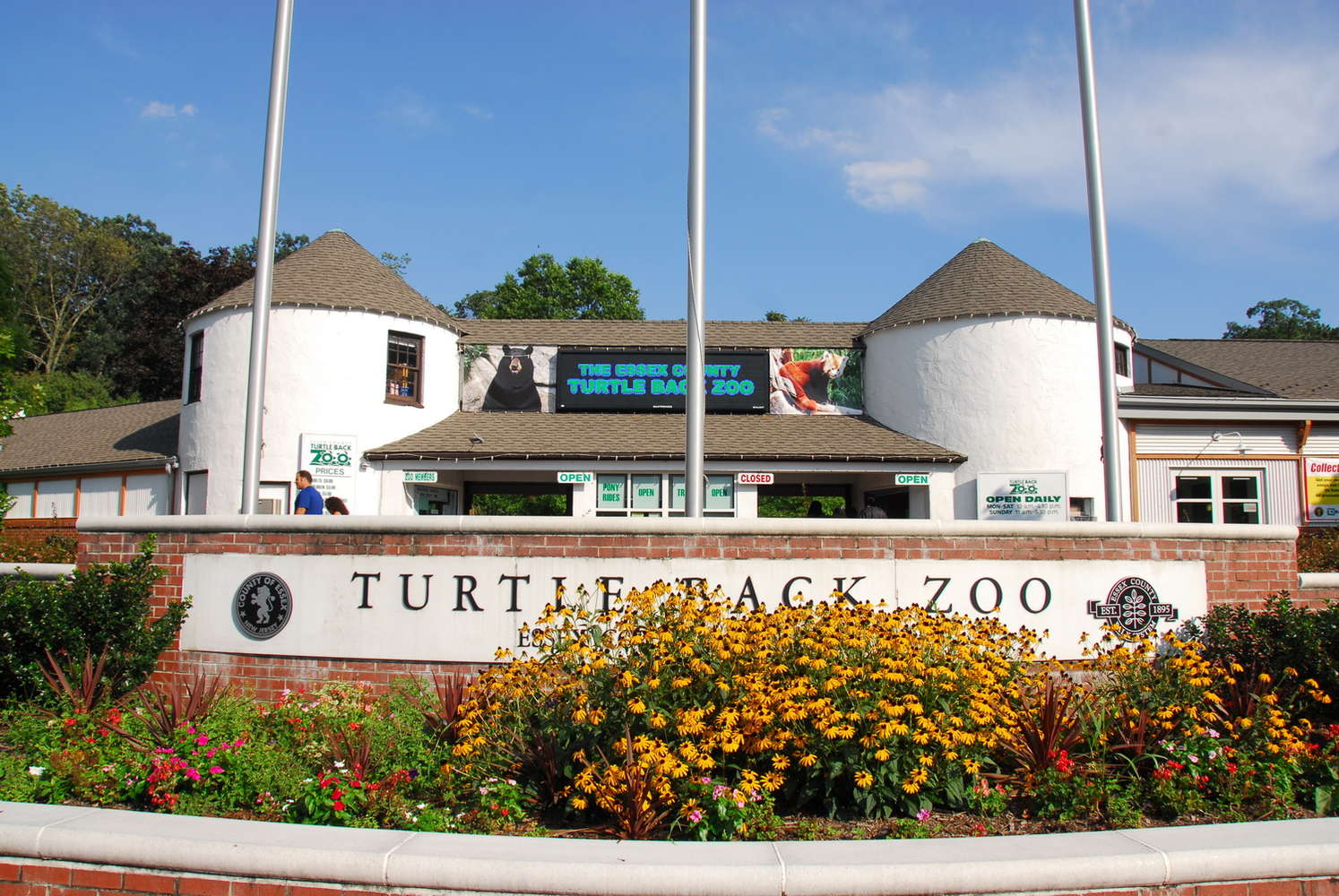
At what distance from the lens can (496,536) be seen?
8.46 m

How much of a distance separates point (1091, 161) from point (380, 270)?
50.6 feet

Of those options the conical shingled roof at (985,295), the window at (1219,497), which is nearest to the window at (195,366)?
the conical shingled roof at (985,295)

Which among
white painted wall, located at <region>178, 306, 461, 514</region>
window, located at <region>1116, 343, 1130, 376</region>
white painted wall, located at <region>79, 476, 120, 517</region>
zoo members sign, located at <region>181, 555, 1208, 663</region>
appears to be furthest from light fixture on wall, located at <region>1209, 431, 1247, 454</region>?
white painted wall, located at <region>79, 476, 120, 517</region>

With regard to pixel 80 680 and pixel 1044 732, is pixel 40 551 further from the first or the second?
pixel 1044 732

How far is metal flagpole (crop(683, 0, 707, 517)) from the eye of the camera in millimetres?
9852

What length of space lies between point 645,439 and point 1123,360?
37.4 ft

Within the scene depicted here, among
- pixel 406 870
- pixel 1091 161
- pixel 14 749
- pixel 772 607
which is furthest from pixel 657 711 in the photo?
pixel 1091 161

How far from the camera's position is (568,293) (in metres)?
53.2

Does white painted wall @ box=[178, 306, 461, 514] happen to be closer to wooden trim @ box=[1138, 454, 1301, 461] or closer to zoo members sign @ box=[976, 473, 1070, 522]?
zoo members sign @ box=[976, 473, 1070, 522]

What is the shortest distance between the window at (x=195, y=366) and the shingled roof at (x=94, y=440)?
2798mm

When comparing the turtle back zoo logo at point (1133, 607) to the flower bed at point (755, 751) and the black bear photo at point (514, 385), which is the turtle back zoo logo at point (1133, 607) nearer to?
the flower bed at point (755, 751)

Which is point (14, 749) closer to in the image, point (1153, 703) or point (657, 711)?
point (657, 711)

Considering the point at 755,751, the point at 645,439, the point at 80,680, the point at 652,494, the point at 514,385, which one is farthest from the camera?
the point at 514,385

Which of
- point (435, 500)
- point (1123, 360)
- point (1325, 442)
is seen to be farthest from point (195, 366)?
point (1325, 442)
